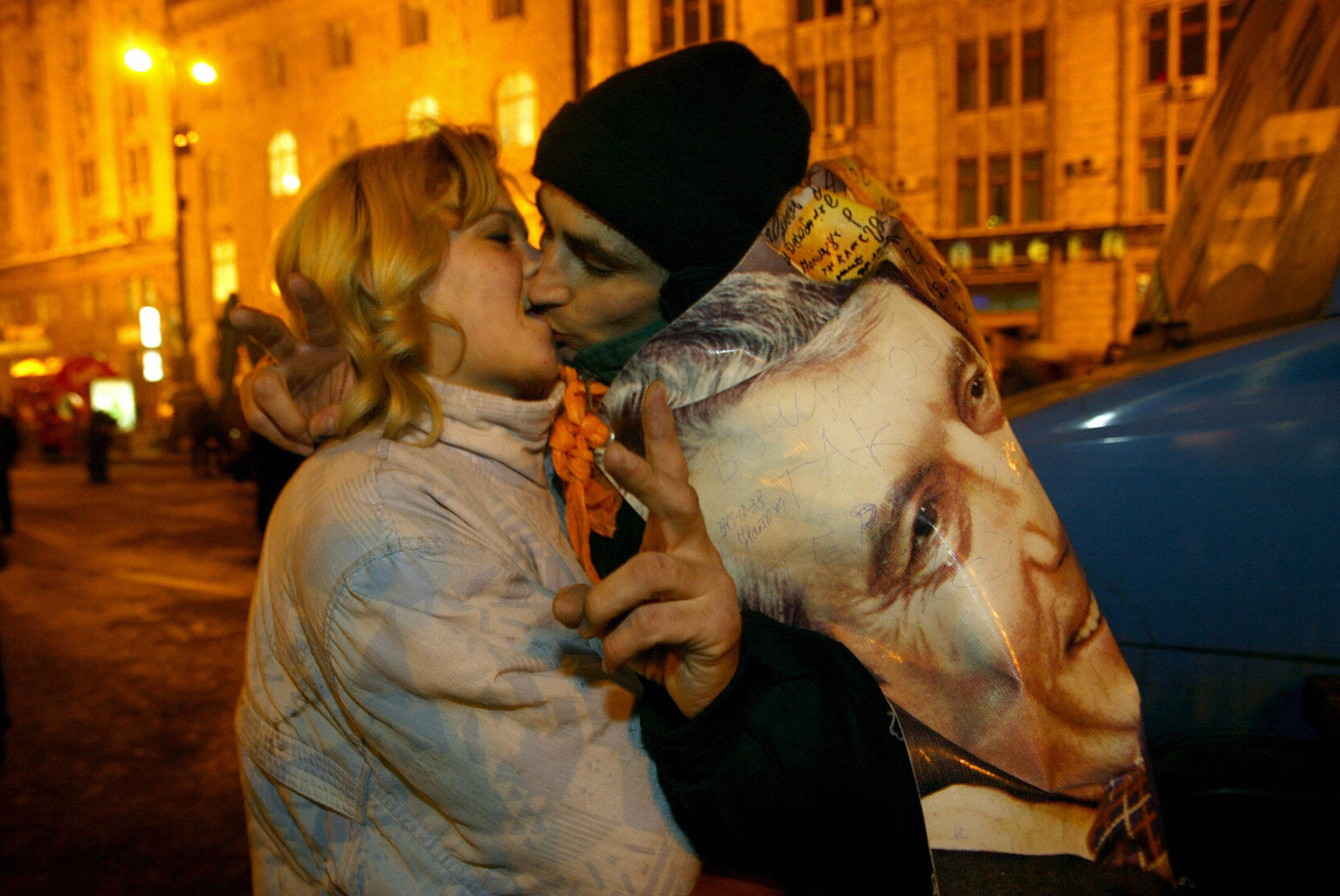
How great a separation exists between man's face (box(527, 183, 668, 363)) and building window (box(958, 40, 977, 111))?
2028cm

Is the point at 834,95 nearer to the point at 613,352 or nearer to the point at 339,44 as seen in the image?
the point at 339,44

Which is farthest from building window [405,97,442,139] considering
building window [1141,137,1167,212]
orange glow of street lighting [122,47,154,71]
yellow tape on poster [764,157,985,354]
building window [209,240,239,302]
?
building window [209,240,239,302]

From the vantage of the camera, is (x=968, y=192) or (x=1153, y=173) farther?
(x=968, y=192)

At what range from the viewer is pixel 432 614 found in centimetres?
111

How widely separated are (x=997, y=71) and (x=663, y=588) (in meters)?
21.3

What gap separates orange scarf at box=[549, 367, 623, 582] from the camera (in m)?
1.46

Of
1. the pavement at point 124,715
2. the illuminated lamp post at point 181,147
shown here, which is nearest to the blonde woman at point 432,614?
the pavement at point 124,715

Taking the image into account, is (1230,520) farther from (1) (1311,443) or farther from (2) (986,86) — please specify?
(2) (986,86)

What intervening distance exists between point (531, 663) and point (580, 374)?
69 centimetres

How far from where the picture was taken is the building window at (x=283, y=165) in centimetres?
3073

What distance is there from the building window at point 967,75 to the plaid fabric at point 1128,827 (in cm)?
2079

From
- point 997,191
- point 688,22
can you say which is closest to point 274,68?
point 688,22

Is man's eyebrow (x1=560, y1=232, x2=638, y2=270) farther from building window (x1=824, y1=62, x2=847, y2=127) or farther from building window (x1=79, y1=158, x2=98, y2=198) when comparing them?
building window (x1=79, y1=158, x2=98, y2=198)

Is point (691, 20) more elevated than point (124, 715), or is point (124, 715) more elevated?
point (691, 20)
